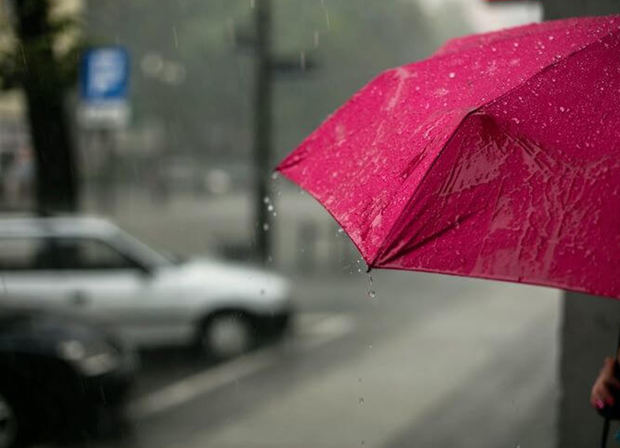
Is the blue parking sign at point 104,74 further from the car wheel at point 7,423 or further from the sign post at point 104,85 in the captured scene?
the car wheel at point 7,423

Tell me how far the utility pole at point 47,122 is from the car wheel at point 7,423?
150 inches

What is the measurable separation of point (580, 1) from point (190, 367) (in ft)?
20.8

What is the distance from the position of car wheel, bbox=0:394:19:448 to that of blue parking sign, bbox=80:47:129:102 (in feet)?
17.2

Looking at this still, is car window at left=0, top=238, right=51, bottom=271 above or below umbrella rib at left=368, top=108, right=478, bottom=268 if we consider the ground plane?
below

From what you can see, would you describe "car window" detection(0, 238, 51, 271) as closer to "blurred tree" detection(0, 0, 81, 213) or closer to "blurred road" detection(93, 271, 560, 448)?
"blurred tree" detection(0, 0, 81, 213)

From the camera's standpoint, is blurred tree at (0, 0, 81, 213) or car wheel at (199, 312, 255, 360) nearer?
car wheel at (199, 312, 255, 360)

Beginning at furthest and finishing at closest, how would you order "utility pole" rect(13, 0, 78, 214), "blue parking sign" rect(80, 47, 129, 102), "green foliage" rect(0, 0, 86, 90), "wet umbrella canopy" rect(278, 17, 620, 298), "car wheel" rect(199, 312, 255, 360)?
1. "blue parking sign" rect(80, 47, 129, 102)
2. "utility pole" rect(13, 0, 78, 214)
3. "green foliage" rect(0, 0, 86, 90)
4. "car wheel" rect(199, 312, 255, 360)
5. "wet umbrella canopy" rect(278, 17, 620, 298)

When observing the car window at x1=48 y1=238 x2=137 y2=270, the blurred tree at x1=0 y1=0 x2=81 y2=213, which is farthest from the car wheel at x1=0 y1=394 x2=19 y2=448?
the blurred tree at x1=0 y1=0 x2=81 y2=213

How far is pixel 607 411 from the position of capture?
234 cm

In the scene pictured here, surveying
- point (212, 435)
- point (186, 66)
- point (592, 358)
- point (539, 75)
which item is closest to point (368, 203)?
point (539, 75)

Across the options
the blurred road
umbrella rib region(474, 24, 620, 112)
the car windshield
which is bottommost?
the blurred road

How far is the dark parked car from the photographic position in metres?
6.43

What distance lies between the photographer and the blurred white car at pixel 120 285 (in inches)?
350

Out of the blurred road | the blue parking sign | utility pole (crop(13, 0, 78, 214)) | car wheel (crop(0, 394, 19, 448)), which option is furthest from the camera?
the blue parking sign
